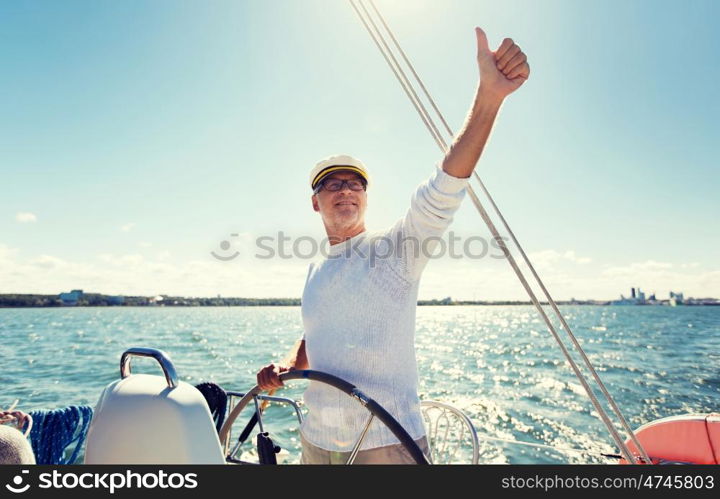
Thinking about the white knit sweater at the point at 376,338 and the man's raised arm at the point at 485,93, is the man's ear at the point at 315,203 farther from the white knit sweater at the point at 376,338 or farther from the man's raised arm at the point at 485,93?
the man's raised arm at the point at 485,93

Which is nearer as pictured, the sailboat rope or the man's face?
the sailboat rope

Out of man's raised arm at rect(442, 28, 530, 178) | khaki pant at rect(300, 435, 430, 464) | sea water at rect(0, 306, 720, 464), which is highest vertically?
man's raised arm at rect(442, 28, 530, 178)

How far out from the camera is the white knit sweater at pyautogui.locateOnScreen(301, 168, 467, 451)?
1.52 metres

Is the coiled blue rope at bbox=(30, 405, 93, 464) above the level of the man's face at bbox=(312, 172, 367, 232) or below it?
below

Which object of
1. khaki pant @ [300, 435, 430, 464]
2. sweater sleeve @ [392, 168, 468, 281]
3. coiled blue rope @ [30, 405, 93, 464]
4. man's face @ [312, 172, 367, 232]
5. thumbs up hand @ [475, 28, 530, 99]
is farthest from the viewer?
coiled blue rope @ [30, 405, 93, 464]

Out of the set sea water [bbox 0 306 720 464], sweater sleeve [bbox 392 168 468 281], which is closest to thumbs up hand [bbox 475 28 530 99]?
sweater sleeve [bbox 392 168 468 281]

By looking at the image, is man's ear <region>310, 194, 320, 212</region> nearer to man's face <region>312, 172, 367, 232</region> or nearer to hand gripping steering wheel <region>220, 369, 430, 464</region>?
man's face <region>312, 172, 367, 232</region>

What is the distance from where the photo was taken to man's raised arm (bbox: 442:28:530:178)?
123 centimetres

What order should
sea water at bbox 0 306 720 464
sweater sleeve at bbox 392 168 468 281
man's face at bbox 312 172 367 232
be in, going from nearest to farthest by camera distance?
sweater sleeve at bbox 392 168 468 281, man's face at bbox 312 172 367 232, sea water at bbox 0 306 720 464

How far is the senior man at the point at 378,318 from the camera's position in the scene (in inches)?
52.1
